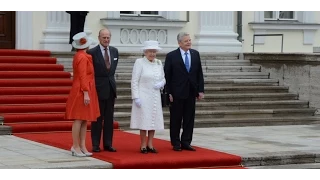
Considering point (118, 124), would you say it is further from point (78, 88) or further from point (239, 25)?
point (239, 25)

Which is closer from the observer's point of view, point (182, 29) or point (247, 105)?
point (247, 105)

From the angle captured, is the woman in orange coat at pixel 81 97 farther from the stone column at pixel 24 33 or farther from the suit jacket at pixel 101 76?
the stone column at pixel 24 33

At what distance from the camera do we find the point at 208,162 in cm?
945

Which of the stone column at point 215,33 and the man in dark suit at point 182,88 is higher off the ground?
the stone column at point 215,33

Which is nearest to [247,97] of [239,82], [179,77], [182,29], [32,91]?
[239,82]

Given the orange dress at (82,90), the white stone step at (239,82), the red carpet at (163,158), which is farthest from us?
the white stone step at (239,82)

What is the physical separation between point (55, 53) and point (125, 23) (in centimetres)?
254

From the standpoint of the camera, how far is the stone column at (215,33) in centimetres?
1883

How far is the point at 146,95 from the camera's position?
9.88 metres

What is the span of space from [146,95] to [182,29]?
914 centimetres

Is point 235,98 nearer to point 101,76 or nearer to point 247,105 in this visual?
point 247,105

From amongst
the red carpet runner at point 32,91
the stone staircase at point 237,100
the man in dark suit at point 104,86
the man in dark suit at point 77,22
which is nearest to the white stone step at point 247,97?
the stone staircase at point 237,100
